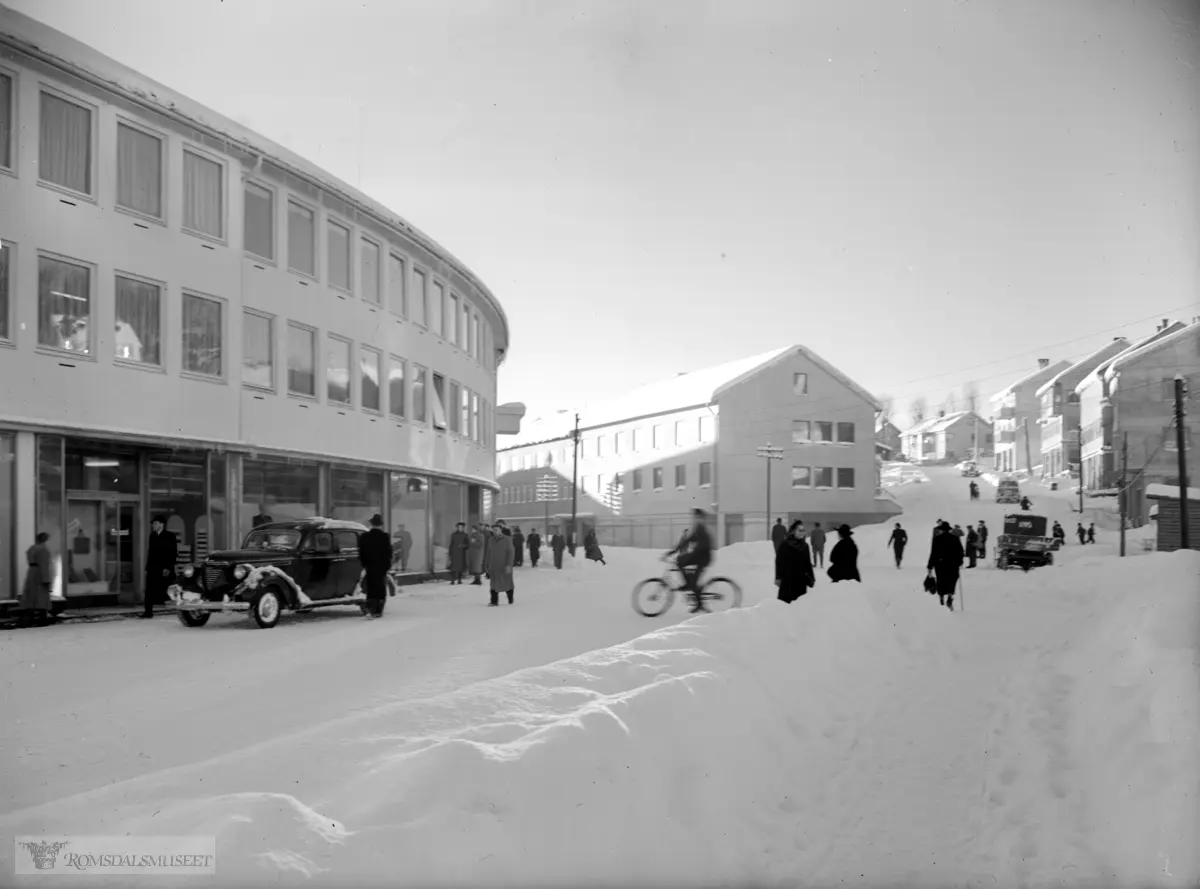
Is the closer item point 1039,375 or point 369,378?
point 369,378

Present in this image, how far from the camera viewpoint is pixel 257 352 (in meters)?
24.3

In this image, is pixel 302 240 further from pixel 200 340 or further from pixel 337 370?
pixel 200 340

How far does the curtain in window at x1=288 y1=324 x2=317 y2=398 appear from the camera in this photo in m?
25.6

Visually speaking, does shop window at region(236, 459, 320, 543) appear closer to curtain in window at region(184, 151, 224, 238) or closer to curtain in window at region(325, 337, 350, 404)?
curtain in window at region(325, 337, 350, 404)

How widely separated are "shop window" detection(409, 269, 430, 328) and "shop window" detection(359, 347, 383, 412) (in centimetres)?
284

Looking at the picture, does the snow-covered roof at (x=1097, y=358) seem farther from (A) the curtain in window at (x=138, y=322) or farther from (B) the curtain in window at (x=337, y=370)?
(A) the curtain in window at (x=138, y=322)

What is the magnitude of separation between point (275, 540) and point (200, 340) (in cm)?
628

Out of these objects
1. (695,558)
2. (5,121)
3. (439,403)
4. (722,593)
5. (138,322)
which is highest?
(5,121)

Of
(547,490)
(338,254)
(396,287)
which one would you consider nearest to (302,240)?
(338,254)

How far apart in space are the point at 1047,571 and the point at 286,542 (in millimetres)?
25981

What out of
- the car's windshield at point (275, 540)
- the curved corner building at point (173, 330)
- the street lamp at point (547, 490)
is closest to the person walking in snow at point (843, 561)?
the car's windshield at point (275, 540)

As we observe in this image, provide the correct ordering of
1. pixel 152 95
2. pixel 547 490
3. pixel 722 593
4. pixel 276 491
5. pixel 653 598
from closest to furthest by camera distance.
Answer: pixel 722 593
pixel 653 598
pixel 152 95
pixel 276 491
pixel 547 490

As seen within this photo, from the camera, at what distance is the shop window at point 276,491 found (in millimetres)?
23688

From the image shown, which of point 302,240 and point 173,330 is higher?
point 302,240
